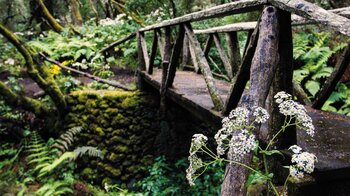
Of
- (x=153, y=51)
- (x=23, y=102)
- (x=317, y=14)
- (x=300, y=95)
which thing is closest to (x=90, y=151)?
(x=23, y=102)

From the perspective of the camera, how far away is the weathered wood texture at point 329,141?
2.02 metres

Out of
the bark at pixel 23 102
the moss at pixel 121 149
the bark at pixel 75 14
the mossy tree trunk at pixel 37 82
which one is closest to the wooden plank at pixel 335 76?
the moss at pixel 121 149

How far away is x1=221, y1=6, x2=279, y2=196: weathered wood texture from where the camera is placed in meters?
1.47

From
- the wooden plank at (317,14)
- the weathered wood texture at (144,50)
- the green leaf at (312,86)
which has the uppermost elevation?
the wooden plank at (317,14)

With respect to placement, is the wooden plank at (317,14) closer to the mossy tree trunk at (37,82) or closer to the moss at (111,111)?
the moss at (111,111)

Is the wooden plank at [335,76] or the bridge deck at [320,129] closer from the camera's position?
the bridge deck at [320,129]

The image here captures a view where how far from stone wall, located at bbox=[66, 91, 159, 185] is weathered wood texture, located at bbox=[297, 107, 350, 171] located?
3978mm

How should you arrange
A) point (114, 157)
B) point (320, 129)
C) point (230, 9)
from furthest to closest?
point (114, 157) < point (320, 129) < point (230, 9)

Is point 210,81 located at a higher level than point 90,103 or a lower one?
higher

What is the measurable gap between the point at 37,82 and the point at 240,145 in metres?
5.90

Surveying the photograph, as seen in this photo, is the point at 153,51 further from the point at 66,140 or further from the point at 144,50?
the point at 66,140

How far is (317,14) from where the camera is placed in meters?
1.67

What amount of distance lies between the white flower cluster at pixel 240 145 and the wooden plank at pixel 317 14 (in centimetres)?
66

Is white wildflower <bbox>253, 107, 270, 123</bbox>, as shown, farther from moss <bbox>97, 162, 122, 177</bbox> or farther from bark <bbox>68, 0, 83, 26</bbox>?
bark <bbox>68, 0, 83, 26</bbox>
